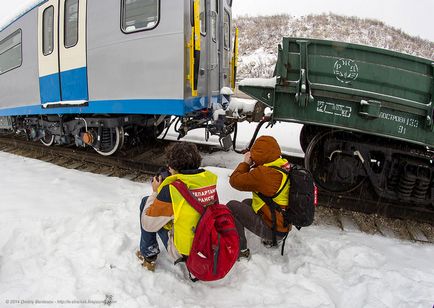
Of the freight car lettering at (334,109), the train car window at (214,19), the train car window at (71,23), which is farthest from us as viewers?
the train car window at (214,19)

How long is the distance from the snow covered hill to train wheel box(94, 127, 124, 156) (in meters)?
21.2

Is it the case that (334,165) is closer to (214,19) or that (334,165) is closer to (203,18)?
(203,18)

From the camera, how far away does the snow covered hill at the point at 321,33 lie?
28.1 metres

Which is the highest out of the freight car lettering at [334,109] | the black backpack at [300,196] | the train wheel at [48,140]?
the freight car lettering at [334,109]

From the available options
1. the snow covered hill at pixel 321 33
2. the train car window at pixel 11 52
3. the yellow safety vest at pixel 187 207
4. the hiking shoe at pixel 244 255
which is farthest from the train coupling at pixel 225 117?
the snow covered hill at pixel 321 33

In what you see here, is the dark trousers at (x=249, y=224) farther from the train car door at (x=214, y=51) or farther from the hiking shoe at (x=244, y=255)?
the train car door at (x=214, y=51)

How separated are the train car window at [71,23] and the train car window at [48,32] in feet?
1.55

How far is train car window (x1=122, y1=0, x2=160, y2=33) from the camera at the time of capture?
14.3ft

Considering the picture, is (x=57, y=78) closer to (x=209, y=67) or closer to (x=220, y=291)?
(x=209, y=67)

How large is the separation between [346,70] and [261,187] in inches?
72.0

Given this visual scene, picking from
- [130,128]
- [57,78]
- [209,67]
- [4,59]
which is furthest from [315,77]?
[4,59]

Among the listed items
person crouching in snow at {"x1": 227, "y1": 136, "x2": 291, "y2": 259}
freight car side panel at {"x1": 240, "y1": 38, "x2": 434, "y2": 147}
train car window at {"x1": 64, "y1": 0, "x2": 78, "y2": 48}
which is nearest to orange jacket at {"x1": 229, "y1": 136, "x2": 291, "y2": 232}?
person crouching in snow at {"x1": 227, "y1": 136, "x2": 291, "y2": 259}

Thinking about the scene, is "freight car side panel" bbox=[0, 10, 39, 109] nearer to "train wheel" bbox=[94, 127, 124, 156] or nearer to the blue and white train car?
the blue and white train car

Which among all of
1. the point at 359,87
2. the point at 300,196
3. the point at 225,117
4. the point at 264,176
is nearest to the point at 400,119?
the point at 359,87
